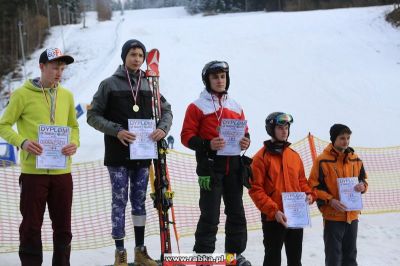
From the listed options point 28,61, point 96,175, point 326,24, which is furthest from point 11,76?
point 96,175

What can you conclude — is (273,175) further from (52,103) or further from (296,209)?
(52,103)

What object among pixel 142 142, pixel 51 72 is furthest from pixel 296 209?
pixel 51 72

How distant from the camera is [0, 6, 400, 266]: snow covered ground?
242 inches

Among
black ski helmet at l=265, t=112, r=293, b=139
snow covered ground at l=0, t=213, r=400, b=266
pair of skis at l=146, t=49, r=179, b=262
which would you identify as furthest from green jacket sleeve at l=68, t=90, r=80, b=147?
black ski helmet at l=265, t=112, r=293, b=139

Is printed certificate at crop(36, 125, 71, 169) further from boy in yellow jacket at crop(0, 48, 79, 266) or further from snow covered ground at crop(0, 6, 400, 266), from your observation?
snow covered ground at crop(0, 6, 400, 266)

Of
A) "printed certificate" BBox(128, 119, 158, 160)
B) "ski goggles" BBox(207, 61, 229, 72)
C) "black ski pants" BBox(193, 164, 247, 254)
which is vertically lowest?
"black ski pants" BBox(193, 164, 247, 254)

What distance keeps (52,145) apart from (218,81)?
1.69 m

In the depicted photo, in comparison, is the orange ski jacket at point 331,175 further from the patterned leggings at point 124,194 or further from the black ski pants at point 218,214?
the patterned leggings at point 124,194

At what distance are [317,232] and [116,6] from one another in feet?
339

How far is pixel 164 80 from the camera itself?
793 inches

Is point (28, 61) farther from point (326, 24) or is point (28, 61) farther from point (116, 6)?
point (116, 6)

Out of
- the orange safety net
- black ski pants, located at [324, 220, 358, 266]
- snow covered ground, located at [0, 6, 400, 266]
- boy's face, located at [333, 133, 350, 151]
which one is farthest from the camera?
snow covered ground, located at [0, 6, 400, 266]

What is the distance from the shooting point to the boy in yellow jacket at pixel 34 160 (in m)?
3.80

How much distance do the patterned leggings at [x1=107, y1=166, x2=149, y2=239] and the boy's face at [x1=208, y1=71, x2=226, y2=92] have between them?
1063 millimetres
